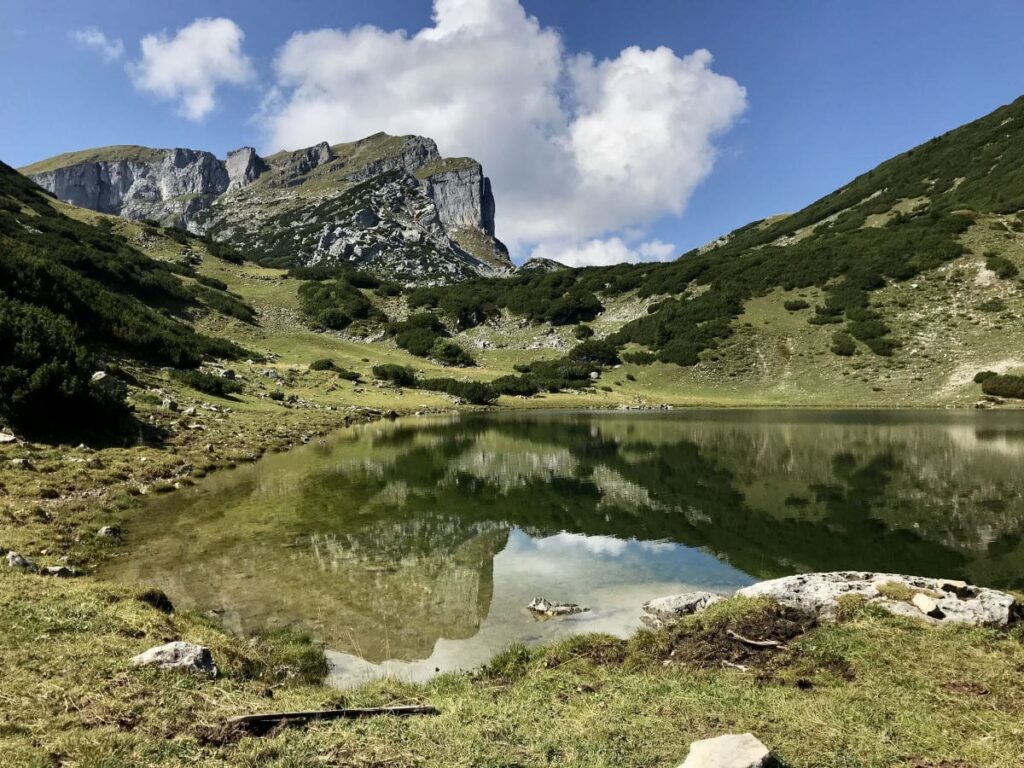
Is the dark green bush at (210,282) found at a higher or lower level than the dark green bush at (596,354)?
higher

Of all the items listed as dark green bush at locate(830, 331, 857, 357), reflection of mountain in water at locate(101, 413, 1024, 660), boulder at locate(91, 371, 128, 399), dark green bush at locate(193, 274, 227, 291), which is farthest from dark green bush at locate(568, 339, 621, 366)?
boulder at locate(91, 371, 128, 399)

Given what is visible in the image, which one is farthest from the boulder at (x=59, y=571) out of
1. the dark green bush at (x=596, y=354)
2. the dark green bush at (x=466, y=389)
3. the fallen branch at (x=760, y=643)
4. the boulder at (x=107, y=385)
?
the dark green bush at (x=596, y=354)

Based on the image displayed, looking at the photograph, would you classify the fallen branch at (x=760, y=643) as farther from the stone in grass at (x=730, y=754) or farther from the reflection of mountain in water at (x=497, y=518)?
the reflection of mountain in water at (x=497, y=518)

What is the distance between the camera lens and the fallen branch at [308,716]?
21.2 feet

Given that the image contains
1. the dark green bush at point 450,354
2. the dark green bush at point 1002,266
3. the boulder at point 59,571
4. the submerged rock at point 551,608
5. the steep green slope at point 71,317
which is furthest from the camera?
the dark green bush at point 450,354

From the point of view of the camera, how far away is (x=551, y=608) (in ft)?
41.0

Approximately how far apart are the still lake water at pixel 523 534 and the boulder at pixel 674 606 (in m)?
0.44

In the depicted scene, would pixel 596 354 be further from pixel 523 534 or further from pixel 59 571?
pixel 59 571

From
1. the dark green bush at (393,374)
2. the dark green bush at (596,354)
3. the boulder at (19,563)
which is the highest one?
the dark green bush at (596,354)

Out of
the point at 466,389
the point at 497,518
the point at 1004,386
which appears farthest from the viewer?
the point at 466,389

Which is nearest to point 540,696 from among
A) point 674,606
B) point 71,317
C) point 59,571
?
point 674,606

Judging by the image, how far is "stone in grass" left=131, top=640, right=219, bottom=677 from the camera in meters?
7.60

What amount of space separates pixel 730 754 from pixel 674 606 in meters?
6.78

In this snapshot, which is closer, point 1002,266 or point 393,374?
point 393,374
